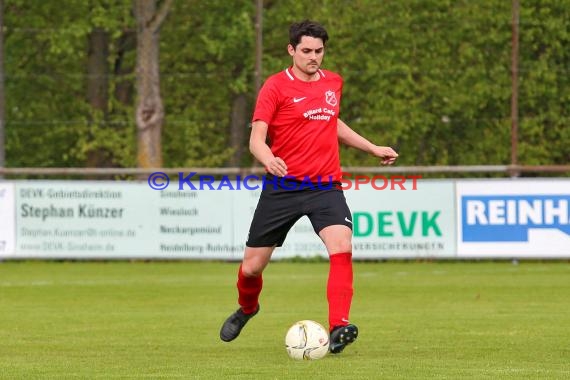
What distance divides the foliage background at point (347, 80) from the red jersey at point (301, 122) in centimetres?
1376

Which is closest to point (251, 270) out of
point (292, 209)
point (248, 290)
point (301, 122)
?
point (248, 290)

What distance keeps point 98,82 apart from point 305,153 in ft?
61.3

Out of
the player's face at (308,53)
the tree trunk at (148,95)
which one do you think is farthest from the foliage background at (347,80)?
the player's face at (308,53)

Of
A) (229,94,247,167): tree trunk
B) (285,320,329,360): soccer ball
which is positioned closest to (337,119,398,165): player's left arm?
(285,320,329,360): soccer ball

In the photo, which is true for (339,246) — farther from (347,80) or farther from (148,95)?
(347,80)

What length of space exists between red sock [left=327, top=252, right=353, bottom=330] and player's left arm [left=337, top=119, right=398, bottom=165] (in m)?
0.73

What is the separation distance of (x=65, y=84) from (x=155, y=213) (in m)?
6.88

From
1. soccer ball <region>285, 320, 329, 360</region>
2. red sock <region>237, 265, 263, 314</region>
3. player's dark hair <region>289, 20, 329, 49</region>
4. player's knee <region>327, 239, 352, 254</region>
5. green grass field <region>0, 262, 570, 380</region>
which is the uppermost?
player's dark hair <region>289, 20, 329, 49</region>

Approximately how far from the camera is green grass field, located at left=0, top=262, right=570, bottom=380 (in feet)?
27.1

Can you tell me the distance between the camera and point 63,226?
21016mm

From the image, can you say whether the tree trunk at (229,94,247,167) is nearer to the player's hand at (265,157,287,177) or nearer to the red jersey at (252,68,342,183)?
the red jersey at (252,68,342,183)

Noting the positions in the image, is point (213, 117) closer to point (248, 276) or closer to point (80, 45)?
point (80, 45)

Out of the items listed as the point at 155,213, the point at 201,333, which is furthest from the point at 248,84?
the point at 201,333

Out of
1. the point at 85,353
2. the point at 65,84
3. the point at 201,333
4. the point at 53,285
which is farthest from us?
the point at 65,84
